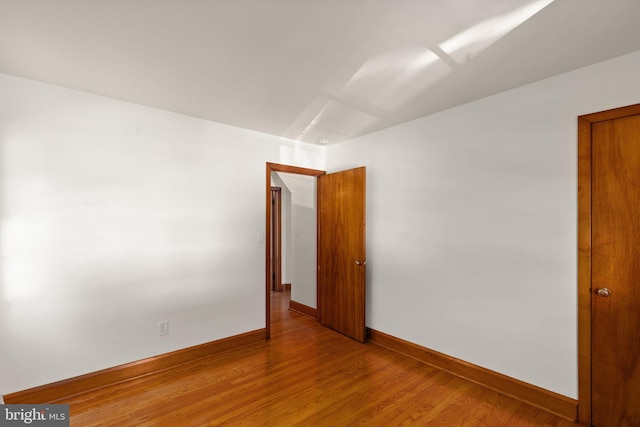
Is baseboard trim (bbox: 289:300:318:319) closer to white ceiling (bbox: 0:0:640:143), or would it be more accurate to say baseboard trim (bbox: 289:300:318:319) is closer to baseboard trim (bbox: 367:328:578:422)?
baseboard trim (bbox: 367:328:578:422)

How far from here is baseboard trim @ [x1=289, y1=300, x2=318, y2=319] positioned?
13.8 feet

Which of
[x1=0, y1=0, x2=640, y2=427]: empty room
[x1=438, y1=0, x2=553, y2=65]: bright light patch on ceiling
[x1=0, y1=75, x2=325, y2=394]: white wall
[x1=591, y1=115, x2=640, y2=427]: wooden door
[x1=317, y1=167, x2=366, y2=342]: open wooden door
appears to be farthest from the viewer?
[x1=317, y1=167, x2=366, y2=342]: open wooden door

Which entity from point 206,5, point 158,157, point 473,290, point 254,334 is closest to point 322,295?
point 254,334

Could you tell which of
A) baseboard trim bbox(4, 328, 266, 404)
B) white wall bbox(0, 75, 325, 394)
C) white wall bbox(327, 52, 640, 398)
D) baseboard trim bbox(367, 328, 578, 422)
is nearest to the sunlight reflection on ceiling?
white wall bbox(327, 52, 640, 398)

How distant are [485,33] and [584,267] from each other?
1686 mm

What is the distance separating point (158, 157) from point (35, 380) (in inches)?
77.5

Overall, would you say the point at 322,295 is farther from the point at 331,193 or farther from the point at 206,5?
the point at 206,5

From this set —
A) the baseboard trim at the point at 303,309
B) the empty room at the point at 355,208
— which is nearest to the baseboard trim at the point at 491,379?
the empty room at the point at 355,208

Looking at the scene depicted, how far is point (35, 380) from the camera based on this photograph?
2.17 metres

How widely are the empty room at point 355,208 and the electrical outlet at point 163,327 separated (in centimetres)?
1

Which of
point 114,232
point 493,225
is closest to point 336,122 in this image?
point 493,225

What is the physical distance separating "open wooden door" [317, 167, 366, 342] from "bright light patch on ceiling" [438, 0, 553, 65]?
164 centimetres

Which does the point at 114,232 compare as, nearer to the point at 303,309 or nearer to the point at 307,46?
the point at 307,46

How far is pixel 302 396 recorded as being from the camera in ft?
7.52
